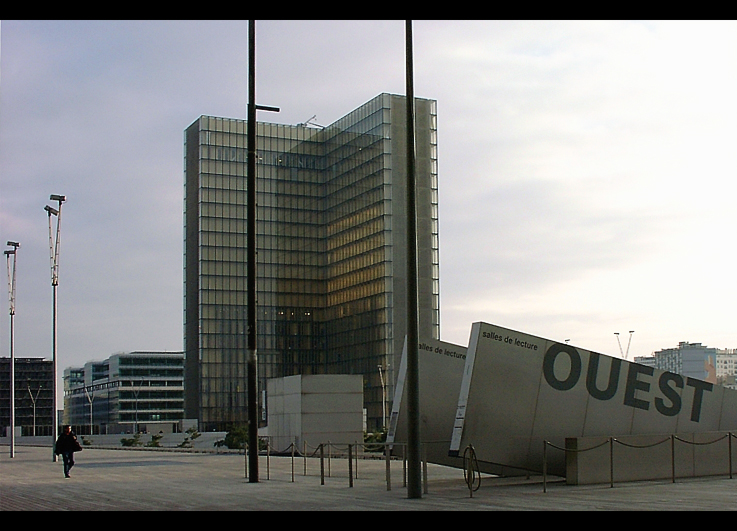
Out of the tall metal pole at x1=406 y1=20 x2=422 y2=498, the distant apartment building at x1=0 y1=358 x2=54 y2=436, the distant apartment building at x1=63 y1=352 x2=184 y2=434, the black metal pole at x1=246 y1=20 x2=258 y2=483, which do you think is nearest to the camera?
the tall metal pole at x1=406 y1=20 x2=422 y2=498

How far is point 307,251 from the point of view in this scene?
144375 mm

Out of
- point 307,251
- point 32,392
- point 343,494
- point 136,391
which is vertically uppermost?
point 307,251

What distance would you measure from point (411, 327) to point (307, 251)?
417 ft

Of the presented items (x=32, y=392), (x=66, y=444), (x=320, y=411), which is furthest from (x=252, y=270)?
(x=32, y=392)

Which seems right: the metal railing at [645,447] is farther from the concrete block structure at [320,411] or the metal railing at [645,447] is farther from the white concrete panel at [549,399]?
the concrete block structure at [320,411]

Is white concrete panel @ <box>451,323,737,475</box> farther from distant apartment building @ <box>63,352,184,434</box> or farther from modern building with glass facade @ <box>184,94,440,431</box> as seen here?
distant apartment building @ <box>63,352,184,434</box>

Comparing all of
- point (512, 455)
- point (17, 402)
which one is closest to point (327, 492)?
point (512, 455)

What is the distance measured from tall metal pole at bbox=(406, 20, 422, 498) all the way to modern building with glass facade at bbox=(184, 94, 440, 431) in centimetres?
10876

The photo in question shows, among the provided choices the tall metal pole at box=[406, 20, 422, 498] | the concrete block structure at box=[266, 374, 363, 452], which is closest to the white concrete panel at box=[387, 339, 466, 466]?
the tall metal pole at box=[406, 20, 422, 498]

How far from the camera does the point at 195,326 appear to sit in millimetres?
139625

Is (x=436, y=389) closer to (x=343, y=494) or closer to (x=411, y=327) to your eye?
(x=343, y=494)

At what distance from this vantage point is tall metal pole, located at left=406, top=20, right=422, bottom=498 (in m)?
17.2
